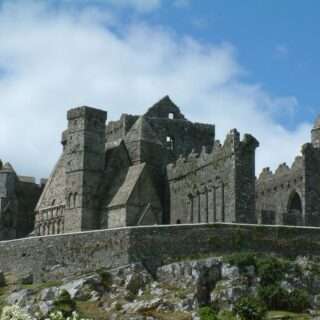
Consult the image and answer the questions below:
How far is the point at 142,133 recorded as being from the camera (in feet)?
267

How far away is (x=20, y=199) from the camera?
8950 centimetres

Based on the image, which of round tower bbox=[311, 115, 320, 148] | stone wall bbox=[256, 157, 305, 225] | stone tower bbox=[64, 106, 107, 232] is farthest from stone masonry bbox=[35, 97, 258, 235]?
round tower bbox=[311, 115, 320, 148]

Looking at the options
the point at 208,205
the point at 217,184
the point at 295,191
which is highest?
the point at 295,191

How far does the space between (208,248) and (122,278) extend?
6202mm

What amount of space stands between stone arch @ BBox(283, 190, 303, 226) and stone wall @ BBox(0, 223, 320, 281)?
965 cm

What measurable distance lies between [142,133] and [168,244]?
2208cm

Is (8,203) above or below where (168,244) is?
above

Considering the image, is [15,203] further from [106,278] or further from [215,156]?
[106,278]

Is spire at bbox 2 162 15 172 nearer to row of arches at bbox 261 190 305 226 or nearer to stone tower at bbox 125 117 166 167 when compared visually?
stone tower at bbox 125 117 166 167

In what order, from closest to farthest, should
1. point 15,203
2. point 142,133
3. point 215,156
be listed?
point 215,156 → point 142,133 → point 15,203

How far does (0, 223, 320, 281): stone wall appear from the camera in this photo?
6034 cm

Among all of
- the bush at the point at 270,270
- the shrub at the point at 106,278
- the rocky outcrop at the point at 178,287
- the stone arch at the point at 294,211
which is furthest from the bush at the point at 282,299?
the stone arch at the point at 294,211

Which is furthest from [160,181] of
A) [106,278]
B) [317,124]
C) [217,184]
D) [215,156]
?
[106,278]

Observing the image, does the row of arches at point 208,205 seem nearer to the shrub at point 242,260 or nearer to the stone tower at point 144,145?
the stone tower at point 144,145
